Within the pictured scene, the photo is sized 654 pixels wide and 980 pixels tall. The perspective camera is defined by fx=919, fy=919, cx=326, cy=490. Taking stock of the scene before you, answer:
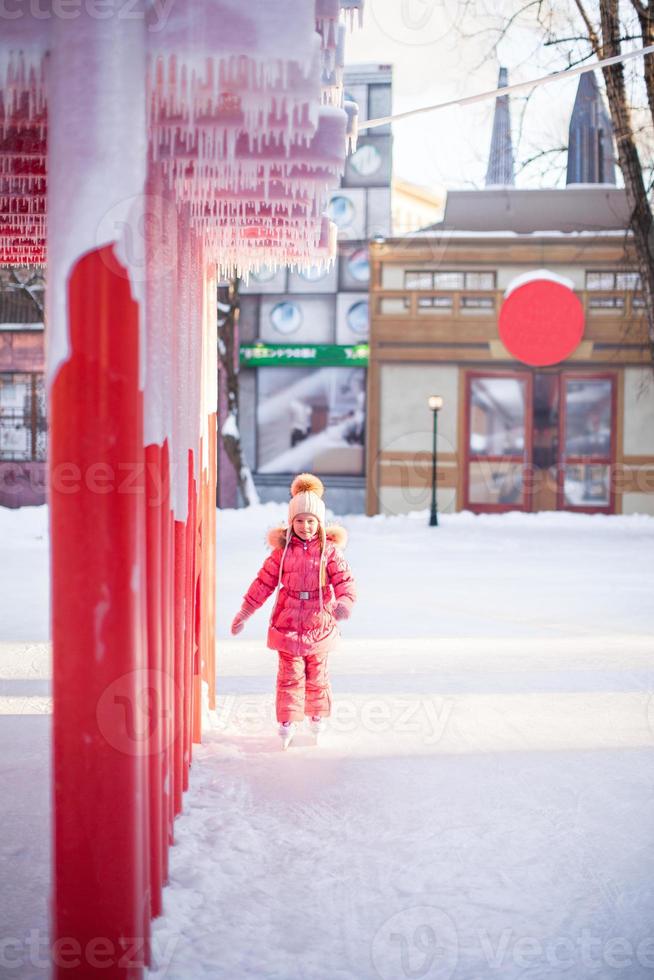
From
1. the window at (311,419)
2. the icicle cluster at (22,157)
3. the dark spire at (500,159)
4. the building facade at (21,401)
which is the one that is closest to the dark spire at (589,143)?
the dark spire at (500,159)

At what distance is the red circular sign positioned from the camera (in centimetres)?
2003

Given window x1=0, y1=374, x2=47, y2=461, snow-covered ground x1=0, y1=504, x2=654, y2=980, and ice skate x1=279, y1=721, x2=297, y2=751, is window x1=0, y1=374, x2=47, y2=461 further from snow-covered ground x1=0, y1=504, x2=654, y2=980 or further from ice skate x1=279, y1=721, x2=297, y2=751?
ice skate x1=279, y1=721, x2=297, y2=751

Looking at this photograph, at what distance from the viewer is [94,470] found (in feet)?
7.98

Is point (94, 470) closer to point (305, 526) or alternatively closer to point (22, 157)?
point (22, 157)

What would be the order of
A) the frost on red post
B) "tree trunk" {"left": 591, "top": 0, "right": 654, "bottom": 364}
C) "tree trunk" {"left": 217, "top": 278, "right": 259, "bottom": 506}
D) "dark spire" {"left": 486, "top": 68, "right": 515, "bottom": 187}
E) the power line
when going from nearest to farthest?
the frost on red post < the power line < "tree trunk" {"left": 591, "top": 0, "right": 654, "bottom": 364} < "tree trunk" {"left": 217, "top": 278, "right": 259, "bottom": 506} < "dark spire" {"left": 486, "top": 68, "right": 515, "bottom": 187}

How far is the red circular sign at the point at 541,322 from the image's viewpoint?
20.0 meters

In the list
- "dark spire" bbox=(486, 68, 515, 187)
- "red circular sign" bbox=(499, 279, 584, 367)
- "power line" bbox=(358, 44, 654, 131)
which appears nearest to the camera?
"power line" bbox=(358, 44, 654, 131)

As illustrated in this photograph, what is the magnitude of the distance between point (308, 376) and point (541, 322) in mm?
5471

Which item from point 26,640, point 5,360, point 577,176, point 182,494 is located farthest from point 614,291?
point 182,494

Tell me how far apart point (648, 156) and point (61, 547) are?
14343 millimetres

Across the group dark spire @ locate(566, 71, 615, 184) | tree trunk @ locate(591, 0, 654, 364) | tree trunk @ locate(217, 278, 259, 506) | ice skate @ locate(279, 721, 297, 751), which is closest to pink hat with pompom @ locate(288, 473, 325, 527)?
ice skate @ locate(279, 721, 297, 751)

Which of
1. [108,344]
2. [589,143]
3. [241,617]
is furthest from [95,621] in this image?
[589,143]

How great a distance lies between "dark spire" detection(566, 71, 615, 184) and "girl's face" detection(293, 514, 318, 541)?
2053 centimetres

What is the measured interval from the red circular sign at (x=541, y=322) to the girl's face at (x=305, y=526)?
16355 millimetres
